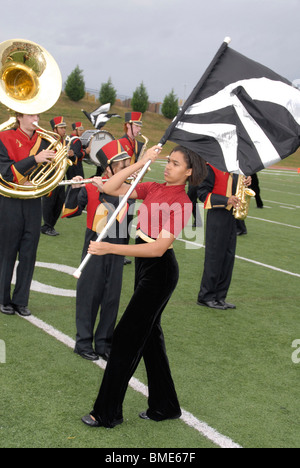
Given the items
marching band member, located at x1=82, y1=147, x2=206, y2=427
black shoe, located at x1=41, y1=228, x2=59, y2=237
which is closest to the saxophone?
marching band member, located at x1=82, y1=147, x2=206, y2=427

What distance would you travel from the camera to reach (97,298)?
5.01 metres

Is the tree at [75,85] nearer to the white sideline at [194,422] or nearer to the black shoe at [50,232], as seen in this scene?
the black shoe at [50,232]

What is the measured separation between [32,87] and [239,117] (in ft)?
8.41

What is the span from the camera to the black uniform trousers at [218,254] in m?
6.74

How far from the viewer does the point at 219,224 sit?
6750 mm

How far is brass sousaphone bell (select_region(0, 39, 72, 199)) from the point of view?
5.47 m

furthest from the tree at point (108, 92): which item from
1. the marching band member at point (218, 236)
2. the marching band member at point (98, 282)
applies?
the marching band member at point (98, 282)

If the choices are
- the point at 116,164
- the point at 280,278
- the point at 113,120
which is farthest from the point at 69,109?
the point at 116,164

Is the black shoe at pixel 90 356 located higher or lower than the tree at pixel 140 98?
lower

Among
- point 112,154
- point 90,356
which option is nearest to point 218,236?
point 112,154

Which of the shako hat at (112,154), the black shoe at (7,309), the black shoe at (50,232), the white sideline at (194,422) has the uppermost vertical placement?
the shako hat at (112,154)

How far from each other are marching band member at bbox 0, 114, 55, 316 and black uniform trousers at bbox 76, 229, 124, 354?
1.00m

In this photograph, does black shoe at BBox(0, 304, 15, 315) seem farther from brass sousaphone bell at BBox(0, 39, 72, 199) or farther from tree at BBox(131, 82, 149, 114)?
tree at BBox(131, 82, 149, 114)

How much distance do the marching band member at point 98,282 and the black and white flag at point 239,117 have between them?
1.27 m
